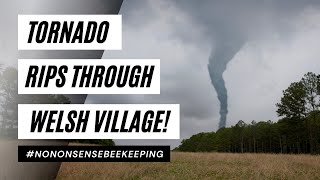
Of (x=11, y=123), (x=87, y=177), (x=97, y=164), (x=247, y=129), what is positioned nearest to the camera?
(x=87, y=177)

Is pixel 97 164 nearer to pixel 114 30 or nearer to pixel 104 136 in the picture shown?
pixel 104 136

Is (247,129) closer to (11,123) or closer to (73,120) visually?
(11,123)

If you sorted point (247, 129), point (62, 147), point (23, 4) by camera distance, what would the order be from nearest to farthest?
point (23, 4) < point (62, 147) < point (247, 129)

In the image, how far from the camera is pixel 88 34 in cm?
1128

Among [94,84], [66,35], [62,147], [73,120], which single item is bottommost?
[62,147]

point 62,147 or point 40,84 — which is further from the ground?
point 40,84

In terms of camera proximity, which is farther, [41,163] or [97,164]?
[97,164]

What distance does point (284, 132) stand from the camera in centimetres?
6525

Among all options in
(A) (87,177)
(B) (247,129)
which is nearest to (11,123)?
(A) (87,177)

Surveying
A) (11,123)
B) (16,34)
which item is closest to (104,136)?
(16,34)

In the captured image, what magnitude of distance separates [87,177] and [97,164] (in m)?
3.53

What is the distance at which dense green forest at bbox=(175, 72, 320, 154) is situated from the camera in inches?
2077

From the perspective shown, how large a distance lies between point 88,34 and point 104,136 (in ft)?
9.48

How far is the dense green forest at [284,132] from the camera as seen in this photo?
173ft
